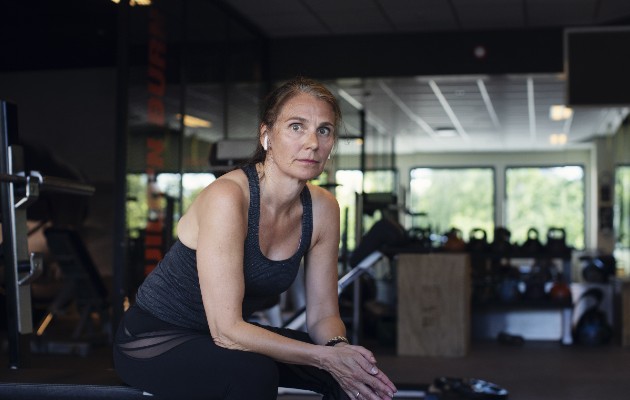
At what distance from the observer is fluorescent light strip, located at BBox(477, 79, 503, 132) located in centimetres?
895

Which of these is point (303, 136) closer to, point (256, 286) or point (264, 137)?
point (264, 137)

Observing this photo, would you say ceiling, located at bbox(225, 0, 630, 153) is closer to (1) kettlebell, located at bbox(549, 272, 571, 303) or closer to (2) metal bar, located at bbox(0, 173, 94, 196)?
(1) kettlebell, located at bbox(549, 272, 571, 303)

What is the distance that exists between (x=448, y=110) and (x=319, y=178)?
14.7ft

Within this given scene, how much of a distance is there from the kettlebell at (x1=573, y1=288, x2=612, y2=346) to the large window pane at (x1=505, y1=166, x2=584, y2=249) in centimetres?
1015

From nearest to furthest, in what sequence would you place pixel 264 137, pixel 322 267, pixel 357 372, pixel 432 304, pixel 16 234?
pixel 357 372 → pixel 264 137 → pixel 322 267 → pixel 16 234 → pixel 432 304

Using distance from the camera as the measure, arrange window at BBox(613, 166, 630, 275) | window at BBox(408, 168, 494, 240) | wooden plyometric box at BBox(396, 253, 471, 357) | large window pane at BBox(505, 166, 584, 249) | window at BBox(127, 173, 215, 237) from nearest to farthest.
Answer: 1. window at BBox(127, 173, 215, 237)
2. wooden plyometric box at BBox(396, 253, 471, 357)
3. window at BBox(613, 166, 630, 275)
4. large window pane at BBox(505, 166, 584, 249)
5. window at BBox(408, 168, 494, 240)

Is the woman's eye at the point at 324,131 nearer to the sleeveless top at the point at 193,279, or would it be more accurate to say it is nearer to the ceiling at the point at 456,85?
the sleeveless top at the point at 193,279

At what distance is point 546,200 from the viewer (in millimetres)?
16797

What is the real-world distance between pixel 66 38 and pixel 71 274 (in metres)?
3.49

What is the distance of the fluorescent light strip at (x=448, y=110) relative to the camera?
916 centimetres

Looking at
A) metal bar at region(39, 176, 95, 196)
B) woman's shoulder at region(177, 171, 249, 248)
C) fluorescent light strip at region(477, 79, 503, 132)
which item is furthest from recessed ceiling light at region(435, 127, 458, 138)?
woman's shoulder at region(177, 171, 249, 248)

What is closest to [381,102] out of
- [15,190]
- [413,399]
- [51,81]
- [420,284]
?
[51,81]

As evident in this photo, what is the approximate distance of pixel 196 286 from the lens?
6.18ft

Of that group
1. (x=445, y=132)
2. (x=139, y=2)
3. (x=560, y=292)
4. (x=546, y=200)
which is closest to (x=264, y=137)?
(x=139, y=2)
